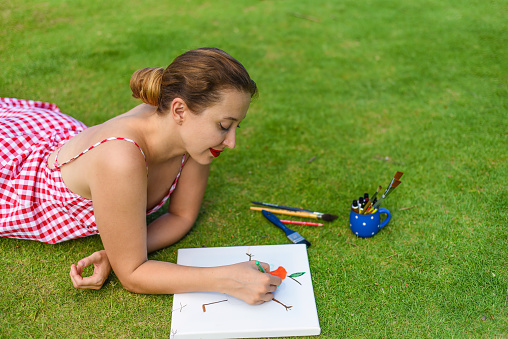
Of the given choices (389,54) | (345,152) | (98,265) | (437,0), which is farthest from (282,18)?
(98,265)

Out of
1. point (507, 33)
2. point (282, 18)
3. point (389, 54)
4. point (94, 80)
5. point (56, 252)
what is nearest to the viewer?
point (56, 252)

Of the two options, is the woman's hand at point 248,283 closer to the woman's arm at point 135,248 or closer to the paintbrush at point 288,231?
the woman's arm at point 135,248

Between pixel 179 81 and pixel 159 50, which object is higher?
pixel 179 81

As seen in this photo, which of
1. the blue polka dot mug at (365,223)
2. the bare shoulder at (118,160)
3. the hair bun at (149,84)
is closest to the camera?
the bare shoulder at (118,160)

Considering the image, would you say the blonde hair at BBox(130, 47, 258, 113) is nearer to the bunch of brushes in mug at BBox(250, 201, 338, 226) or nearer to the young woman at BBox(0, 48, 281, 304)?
the young woman at BBox(0, 48, 281, 304)

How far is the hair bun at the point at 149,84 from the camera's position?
6.77ft

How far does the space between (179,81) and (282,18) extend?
3691 millimetres

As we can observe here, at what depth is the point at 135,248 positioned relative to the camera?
2033 mm

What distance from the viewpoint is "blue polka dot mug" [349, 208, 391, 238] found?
2.41 metres

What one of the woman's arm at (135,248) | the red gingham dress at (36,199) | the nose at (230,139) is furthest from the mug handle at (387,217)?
the red gingham dress at (36,199)

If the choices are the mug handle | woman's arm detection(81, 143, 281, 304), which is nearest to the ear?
woman's arm detection(81, 143, 281, 304)

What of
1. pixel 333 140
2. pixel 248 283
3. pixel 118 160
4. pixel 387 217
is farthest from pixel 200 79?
pixel 333 140

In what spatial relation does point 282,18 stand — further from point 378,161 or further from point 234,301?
point 234,301

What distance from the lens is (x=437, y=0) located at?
575 centimetres
